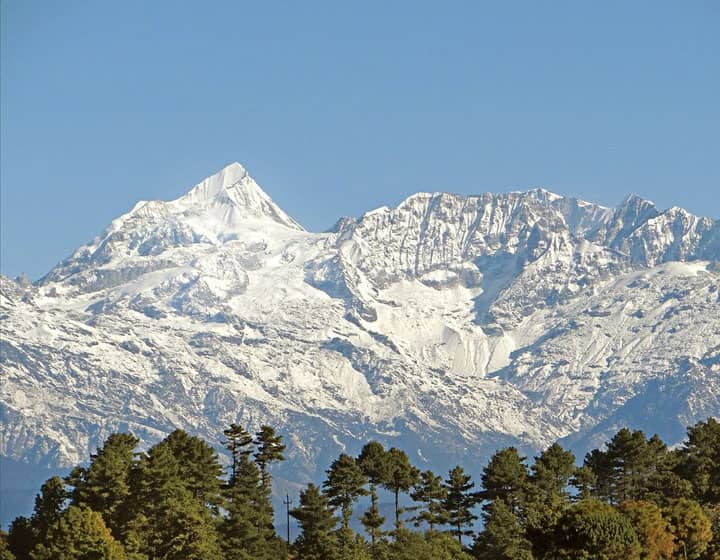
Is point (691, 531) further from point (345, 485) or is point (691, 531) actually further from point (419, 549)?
point (345, 485)

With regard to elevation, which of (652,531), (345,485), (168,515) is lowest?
(652,531)

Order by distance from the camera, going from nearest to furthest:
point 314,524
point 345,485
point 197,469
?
1. point 314,524
2. point 197,469
3. point 345,485

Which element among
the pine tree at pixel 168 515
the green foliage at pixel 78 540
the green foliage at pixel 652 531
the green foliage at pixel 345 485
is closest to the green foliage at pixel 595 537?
the green foliage at pixel 652 531

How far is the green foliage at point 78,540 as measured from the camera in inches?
5832

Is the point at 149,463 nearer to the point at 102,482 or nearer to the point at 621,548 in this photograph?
the point at 102,482

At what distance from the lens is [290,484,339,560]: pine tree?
179m

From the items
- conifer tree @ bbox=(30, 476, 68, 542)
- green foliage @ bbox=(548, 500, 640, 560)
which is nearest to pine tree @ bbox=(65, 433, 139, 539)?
conifer tree @ bbox=(30, 476, 68, 542)

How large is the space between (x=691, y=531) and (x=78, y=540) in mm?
62060

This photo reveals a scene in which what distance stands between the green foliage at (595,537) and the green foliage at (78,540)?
4198 cm

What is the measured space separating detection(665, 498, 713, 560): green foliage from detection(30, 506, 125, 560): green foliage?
184ft

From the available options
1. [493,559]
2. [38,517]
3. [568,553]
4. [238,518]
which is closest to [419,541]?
[493,559]

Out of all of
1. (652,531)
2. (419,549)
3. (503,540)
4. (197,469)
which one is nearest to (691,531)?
(652,531)

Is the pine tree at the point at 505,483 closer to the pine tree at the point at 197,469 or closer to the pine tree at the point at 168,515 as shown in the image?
the pine tree at the point at 197,469

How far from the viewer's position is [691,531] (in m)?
163
